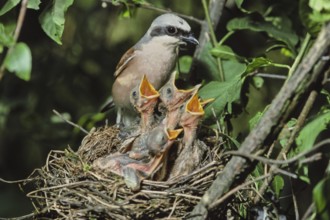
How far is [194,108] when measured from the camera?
3.71 m

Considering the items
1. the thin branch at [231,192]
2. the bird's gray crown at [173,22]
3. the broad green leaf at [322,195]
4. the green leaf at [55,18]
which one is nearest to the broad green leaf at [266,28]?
the bird's gray crown at [173,22]

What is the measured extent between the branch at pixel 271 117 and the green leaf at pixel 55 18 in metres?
1.16

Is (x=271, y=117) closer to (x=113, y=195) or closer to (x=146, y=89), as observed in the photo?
(x=113, y=195)

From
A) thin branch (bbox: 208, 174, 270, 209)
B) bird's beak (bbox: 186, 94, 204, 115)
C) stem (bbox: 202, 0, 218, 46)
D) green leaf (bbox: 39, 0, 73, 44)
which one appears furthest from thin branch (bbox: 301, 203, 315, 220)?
stem (bbox: 202, 0, 218, 46)

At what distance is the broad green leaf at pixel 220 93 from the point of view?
3803 mm

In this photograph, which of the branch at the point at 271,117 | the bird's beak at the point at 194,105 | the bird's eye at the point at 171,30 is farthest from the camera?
the bird's eye at the point at 171,30

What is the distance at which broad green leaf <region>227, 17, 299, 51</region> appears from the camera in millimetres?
4137

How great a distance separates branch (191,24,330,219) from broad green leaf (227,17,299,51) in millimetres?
1433

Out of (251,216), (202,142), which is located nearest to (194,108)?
(202,142)

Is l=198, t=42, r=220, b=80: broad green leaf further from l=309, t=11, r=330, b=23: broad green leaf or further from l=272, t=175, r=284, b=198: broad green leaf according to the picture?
l=309, t=11, r=330, b=23: broad green leaf

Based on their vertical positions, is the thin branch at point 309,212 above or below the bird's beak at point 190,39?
below

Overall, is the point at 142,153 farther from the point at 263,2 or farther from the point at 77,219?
the point at 263,2

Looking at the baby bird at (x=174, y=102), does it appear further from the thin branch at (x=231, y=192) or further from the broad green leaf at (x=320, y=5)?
the broad green leaf at (x=320, y=5)

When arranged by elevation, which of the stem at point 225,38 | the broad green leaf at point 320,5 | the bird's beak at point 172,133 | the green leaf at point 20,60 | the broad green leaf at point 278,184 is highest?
the broad green leaf at point 320,5
